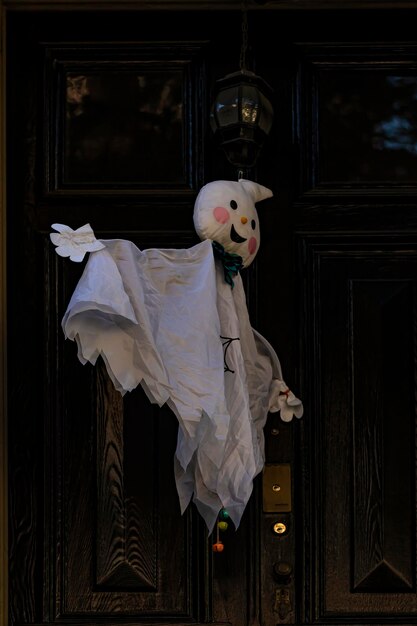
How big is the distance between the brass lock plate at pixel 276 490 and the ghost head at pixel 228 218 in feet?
2.47

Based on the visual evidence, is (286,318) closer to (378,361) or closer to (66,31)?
(378,361)

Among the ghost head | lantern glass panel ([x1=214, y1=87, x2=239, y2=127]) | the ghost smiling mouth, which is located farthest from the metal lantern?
the ghost smiling mouth

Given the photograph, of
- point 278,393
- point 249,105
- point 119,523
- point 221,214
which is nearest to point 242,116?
point 249,105

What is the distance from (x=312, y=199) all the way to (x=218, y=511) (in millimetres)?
1159

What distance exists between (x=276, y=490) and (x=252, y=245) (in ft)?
2.89

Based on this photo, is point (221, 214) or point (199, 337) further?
point (221, 214)

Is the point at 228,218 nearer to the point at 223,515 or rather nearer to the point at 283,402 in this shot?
the point at 283,402

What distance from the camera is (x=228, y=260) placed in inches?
116

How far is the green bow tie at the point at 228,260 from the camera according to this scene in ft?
9.71

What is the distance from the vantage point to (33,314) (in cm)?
323

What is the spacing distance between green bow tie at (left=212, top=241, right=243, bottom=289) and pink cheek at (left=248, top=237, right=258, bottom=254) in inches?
2.0

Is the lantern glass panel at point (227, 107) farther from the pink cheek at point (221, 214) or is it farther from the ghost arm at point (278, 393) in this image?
the ghost arm at point (278, 393)

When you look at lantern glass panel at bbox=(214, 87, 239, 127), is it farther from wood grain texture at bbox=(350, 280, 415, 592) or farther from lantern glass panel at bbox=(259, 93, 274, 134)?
wood grain texture at bbox=(350, 280, 415, 592)

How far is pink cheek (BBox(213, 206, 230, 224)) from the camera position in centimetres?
294
